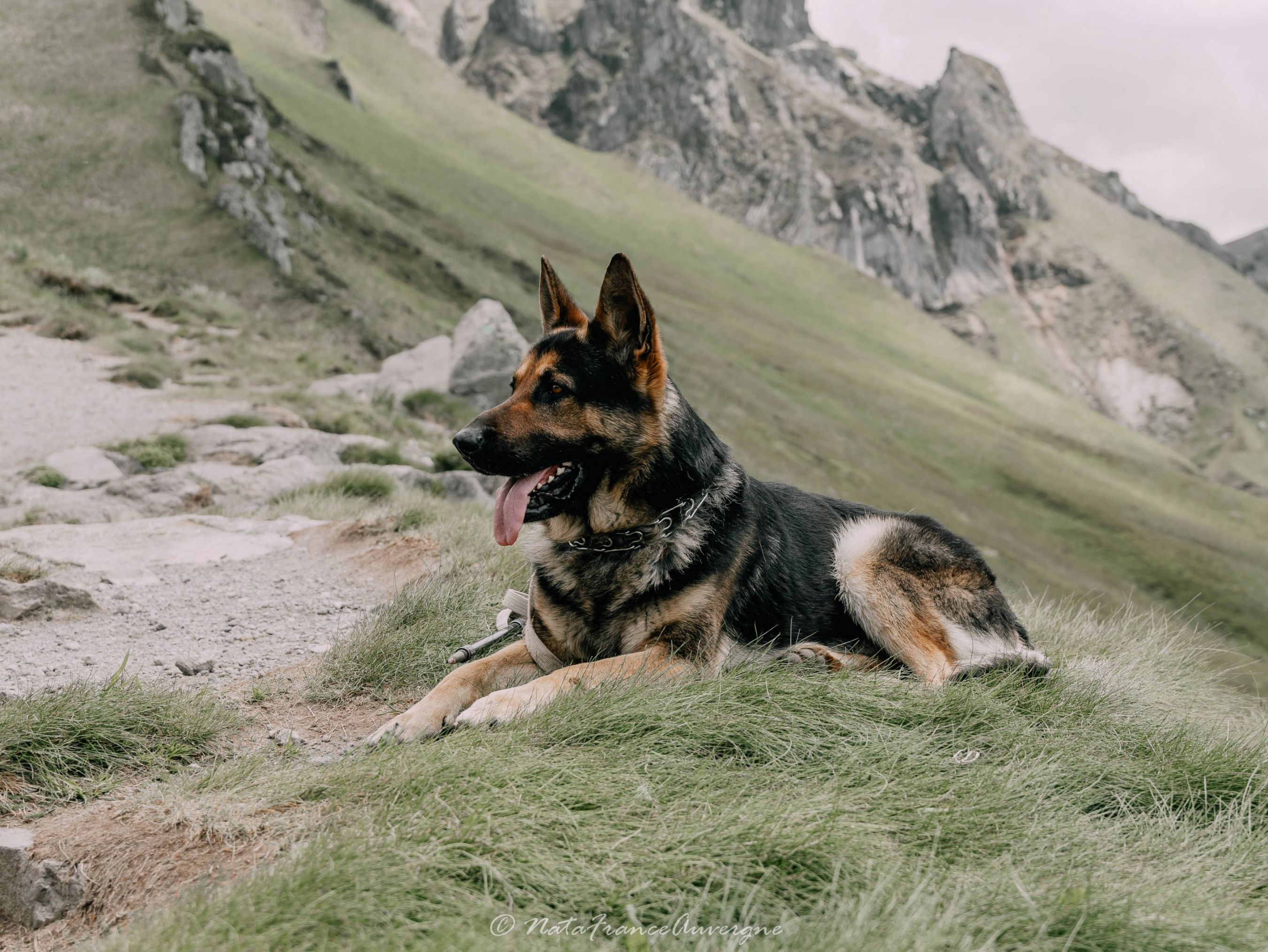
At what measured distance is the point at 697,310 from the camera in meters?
76.4

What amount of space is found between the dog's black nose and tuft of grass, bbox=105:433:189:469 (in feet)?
31.7

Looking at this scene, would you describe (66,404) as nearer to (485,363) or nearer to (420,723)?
(485,363)

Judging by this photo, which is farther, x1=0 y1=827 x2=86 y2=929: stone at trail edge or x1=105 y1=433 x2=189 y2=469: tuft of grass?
x1=105 y1=433 x2=189 y2=469: tuft of grass

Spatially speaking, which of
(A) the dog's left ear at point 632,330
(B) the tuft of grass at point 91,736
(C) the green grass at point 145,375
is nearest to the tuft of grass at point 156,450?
(C) the green grass at point 145,375

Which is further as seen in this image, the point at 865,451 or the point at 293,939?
the point at 865,451

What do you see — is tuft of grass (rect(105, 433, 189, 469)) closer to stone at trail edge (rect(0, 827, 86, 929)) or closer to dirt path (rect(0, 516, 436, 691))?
dirt path (rect(0, 516, 436, 691))

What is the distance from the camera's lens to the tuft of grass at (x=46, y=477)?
10.5 metres

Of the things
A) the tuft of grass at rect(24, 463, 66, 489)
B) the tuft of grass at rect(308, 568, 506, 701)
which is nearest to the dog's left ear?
the tuft of grass at rect(308, 568, 506, 701)

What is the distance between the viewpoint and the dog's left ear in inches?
166

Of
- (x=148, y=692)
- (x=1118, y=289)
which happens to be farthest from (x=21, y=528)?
(x=1118, y=289)

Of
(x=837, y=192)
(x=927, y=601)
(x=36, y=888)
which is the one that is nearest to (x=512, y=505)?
(x=36, y=888)

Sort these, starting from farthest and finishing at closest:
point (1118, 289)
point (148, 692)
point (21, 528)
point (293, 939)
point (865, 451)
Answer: point (1118, 289)
point (865, 451)
point (21, 528)
point (148, 692)
point (293, 939)

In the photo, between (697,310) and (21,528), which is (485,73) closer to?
(697,310)

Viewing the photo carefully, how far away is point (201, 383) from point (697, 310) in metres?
62.3
